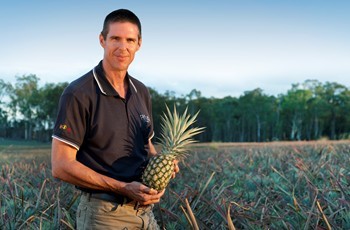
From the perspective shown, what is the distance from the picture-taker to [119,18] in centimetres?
328

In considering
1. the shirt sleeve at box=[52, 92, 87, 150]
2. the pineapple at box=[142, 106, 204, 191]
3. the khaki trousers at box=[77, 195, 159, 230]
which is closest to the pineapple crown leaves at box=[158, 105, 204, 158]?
the pineapple at box=[142, 106, 204, 191]

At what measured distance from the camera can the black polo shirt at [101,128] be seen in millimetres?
3102

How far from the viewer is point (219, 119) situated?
263 feet

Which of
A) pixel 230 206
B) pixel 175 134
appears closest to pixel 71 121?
pixel 175 134

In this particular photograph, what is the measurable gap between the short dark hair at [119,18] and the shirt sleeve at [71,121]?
63cm

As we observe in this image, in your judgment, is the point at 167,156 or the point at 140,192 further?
the point at 167,156

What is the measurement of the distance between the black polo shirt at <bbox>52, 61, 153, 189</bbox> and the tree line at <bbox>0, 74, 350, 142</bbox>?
5910 centimetres

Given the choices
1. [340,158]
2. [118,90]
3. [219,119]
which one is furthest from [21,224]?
[219,119]

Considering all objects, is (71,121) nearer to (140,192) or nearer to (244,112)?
(140,192)

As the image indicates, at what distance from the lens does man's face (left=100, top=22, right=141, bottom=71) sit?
3.26m

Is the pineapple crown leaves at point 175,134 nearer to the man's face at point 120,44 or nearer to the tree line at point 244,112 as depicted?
the man's face at point 120,44

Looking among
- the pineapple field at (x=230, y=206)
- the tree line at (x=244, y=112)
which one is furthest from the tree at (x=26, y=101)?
the pineapple field at (x=230, y=206)

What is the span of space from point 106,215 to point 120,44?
4.42 ft

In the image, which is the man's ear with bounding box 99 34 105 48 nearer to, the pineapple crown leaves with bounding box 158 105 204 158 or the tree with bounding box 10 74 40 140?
the pineapple crown leaves with bounding box 158 105 204 158
